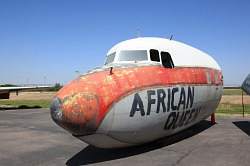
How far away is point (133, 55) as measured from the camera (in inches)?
454

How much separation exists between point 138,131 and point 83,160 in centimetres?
213

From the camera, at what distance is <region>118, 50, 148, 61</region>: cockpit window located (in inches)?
450

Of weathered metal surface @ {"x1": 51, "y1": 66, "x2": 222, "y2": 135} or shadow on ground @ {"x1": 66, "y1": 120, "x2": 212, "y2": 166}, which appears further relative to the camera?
shadow on ground @ {"x1": 66, "y1": 120, "x2": 212, "y2": 166}

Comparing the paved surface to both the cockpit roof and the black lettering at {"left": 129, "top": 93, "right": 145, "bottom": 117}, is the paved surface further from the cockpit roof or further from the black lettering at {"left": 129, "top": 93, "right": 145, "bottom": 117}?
the cockpit roof

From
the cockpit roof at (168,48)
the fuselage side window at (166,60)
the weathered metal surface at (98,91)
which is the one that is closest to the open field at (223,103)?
the cockpit roof at (168,48)

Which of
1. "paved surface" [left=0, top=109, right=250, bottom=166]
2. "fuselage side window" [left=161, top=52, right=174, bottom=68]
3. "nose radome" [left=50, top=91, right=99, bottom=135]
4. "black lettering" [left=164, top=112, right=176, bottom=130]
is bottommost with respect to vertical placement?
"paved surface" [left=0, top=109, right=250, bottom=166]

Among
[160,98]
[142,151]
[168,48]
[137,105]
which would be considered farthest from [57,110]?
[168,48]

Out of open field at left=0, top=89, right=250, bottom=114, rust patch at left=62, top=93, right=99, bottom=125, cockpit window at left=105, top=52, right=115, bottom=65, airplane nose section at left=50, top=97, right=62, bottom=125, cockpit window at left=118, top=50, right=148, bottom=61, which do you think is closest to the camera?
rust patch at left=62, top=93, right=99, bottom=125

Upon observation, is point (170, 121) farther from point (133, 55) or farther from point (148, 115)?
point (133, 55)

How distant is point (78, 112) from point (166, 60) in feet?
14.8

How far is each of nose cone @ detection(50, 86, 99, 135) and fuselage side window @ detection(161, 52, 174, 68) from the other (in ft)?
12.0

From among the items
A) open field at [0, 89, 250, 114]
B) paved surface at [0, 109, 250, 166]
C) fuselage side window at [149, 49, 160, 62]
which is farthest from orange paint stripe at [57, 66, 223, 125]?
open field at [0, 89, 250, 114]

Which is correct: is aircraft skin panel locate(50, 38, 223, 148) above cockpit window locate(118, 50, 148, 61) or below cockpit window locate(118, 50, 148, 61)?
below

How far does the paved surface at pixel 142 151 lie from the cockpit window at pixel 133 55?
10.7ft
